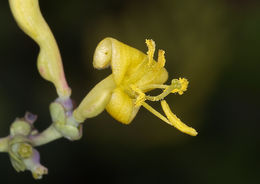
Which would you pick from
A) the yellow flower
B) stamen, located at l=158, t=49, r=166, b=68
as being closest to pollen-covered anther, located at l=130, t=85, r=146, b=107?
the yellow flower

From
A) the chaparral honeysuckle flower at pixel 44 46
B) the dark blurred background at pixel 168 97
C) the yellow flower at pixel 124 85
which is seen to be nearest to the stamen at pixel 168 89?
the yellow flower at pixel 124 85

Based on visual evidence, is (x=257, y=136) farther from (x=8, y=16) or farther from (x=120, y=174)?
(x=8, y=16)

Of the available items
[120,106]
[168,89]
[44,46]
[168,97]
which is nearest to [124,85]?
[120,106]

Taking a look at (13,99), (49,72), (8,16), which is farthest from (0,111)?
(49,72)

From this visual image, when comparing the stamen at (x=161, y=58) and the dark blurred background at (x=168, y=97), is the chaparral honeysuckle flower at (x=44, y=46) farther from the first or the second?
the dark blurred background at (x=168, y=97)

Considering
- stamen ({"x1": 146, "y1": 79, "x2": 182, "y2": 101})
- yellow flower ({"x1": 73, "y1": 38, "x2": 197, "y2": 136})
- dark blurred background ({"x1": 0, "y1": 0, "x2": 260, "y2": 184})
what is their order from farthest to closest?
dark blurred background ({"x1": 0, "y1": 0, "x2": 260, "y2": 184})
stamen ({"x1": 146, "y1": 79, "x2": 182, "y2": 101})
yellow flower ({"x1": 73, "y1": 38, "x2": 197, "y2": 136})

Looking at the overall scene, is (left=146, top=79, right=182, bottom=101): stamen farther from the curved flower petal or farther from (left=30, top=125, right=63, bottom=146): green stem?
(left=30, top=125, right=63, bottom=146): green stem
